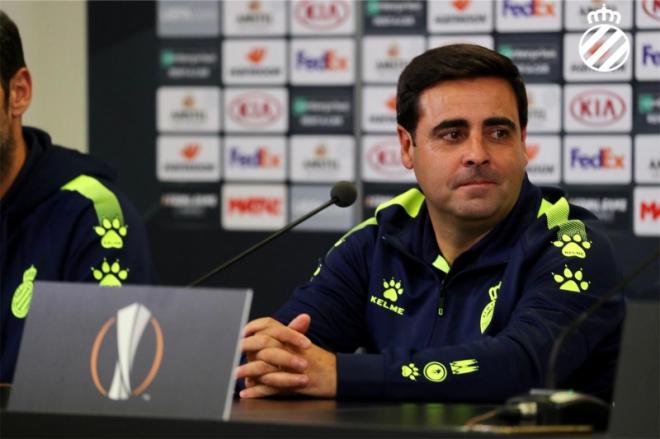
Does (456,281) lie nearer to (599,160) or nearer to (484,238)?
(484,238)

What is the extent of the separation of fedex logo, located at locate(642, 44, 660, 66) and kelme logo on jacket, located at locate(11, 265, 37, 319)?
89.8 inches

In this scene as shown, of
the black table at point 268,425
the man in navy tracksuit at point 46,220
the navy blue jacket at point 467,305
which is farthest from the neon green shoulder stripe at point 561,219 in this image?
the man in navy tracksuit at point 46,220

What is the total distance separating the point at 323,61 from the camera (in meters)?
4.16

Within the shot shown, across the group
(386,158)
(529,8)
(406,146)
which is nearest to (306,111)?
(386,158)

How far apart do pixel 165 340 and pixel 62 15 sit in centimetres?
306

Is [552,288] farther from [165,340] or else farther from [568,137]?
[568,137]

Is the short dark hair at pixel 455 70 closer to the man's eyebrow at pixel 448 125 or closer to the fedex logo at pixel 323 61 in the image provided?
the man's eyebrow at pixel 448 125

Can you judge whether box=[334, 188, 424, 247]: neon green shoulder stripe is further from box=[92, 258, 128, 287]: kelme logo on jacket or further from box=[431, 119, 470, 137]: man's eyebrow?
box=[92, 258, 128, 287]: kelme logo on jacket

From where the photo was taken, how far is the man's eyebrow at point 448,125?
2.33 meters

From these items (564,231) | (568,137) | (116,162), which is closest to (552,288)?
(564,231)

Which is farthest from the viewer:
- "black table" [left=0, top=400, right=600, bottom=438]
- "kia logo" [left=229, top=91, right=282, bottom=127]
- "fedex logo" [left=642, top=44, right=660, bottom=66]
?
"kia logo" [left=229, top=91, right=282, bottom=127]

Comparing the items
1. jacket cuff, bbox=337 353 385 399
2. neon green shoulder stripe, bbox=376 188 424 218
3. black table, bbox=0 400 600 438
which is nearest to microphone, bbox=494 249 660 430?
black table, bbox=0 400 600 438

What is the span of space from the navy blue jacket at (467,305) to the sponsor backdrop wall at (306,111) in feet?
5.10

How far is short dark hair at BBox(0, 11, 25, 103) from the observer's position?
259 centimetres
